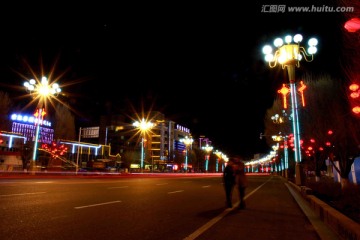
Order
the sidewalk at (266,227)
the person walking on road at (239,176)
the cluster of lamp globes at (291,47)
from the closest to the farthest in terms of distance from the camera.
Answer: the sidewalk at (266,227) → the person walking on road at (239,176) → the cluster of lamp globes at (291,47)

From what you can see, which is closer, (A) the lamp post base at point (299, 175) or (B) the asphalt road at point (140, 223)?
(B) the asphalt road at point (140, 223)

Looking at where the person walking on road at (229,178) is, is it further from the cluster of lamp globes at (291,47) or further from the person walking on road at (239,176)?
the cluster of lamp globes at (291,47)

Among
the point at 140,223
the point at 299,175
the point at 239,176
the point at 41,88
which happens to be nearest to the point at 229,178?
the point at 239,176

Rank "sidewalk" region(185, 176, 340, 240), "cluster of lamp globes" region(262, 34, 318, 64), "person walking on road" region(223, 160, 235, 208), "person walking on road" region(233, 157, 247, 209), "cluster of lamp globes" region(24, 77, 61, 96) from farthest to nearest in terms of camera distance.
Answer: "cluster of lamp globes" region(24, 77, 61, 96) < "cluster of lamp globes" region(262, 34, 318, 64) < "person walking on road" region(233, 157, 247, 209) < "person walking on road" region(223, 160, 235, 208) < "sidewalk" region(185, 176, 340, 240)

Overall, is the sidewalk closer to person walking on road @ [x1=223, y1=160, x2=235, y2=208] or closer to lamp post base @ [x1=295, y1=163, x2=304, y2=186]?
person walking on road @ [x1=223, y1=160, x2=235, y2=208]

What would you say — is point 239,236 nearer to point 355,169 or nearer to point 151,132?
point 355,169

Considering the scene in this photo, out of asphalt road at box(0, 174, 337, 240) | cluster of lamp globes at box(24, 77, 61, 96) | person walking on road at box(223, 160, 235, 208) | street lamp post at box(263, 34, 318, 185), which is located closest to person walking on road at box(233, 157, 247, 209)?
person walking on road at box(223, 160, 235, 208)

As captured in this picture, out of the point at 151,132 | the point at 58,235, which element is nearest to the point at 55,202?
the point at 58,235

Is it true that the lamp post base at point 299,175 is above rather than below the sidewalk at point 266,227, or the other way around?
above

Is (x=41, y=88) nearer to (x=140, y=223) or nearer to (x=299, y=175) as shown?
(x=299, y=175)

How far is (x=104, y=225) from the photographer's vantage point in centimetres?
677

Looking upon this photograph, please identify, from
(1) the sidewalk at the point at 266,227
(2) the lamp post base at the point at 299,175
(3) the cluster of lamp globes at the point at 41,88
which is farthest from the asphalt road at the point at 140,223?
(3) the cluster of lamp globes at the point at 41,88

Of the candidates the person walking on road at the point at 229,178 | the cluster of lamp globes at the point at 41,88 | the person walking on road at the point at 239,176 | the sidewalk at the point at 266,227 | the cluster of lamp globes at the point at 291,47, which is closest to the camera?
the sidewalk at the point at 266,227

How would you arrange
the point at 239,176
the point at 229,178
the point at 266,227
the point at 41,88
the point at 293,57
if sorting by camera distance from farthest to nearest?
the point at 41,88 < the point at 293,57 < the point at 239,176 < the point at 229,178 < the point at 266,227
